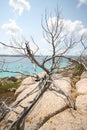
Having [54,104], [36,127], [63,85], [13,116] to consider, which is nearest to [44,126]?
[36,127]

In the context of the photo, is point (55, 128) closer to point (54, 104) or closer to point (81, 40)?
point (54, 104)

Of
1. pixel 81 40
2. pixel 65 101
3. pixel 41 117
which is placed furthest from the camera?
pixel 81 40

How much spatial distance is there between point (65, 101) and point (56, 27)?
4.13 meters

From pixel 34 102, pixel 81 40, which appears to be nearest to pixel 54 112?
pixel 34 102

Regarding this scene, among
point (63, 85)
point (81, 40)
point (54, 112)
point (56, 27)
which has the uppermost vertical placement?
point (56, 27)

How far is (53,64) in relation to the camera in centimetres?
1033

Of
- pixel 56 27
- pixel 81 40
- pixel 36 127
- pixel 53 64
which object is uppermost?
pixel 56 27

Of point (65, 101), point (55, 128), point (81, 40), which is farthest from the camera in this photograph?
point (81, 40)

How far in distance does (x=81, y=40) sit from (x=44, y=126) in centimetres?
480

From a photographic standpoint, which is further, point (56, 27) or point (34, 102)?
point (56, 27)

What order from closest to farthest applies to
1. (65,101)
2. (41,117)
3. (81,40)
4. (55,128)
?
(55,128), (41,117), (65,101), (81,40)

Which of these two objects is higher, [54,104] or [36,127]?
[54,104]

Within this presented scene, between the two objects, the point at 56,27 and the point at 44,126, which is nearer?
the point at 44,126

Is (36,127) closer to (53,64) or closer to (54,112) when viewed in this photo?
(54,112)
